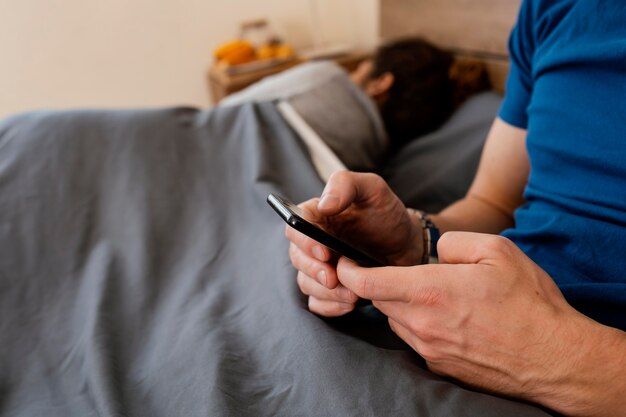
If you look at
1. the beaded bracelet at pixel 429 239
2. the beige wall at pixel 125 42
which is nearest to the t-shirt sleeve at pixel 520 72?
the beaded bracelet at pixel 429 239

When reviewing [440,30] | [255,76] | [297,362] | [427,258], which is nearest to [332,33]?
[255,76]

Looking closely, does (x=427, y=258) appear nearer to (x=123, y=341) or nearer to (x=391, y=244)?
(x=391, y=244)

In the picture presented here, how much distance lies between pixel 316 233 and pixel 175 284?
38 centimetres

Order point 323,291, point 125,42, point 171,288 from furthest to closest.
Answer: point 125,42
point 171,288
point 323,291

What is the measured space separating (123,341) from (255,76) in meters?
1.52

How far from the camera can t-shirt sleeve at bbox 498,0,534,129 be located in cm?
75

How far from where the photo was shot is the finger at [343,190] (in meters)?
0.51

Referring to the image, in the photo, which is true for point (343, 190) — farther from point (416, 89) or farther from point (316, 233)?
point (416, 89)

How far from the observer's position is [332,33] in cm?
248

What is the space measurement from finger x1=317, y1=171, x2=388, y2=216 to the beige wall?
186cm

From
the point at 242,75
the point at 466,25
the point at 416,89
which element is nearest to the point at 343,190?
the point at 416,89

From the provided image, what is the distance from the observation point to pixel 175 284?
0.72 meters

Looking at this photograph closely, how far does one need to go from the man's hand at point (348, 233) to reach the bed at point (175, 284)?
0.04 m

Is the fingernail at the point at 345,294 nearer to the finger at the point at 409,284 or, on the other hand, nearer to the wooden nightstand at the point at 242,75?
the finger at the point at 409,284
